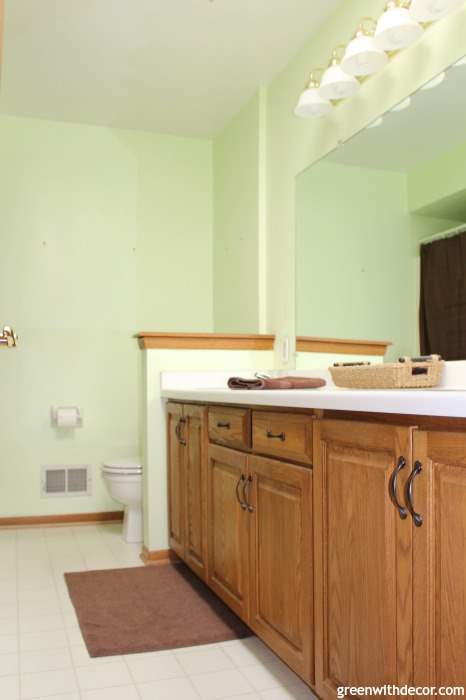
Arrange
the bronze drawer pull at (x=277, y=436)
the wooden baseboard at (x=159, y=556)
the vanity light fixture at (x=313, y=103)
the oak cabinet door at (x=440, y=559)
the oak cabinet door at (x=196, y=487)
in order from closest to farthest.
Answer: the oak cabinet door at (x=440, y=559), the bronze drawer pull at (x=277, y=436), the oak cabinet door at (x=196, y=487), the vanity light fixture at (x=313, y=103), the wooden baseboard at (x=159, y=556)

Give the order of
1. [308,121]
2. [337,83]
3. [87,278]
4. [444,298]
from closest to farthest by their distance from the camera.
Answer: [444,298] < [337,83] < [308,121] < [87,278]

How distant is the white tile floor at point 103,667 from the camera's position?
6.54 ft

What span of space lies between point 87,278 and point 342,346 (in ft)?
6.80

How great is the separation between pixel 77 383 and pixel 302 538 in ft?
9.10

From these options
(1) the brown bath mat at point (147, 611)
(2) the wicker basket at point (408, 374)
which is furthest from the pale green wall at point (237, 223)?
(2) the wicker basket at point (408, 374)

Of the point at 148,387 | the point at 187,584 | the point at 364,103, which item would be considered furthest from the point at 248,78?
the point at 187,584

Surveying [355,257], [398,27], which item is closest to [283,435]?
[355,257]

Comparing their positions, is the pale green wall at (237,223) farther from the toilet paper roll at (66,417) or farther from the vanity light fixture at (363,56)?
the vanity light fixture at (363,56)

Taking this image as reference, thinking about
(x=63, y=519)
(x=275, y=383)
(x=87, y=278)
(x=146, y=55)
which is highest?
(x=146, y=55)

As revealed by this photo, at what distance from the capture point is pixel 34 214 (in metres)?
4.30

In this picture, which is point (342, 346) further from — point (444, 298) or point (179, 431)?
point (179, 431)

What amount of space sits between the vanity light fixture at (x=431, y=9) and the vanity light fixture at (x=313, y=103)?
0.69 m

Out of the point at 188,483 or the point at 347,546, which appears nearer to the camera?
the point at 347,546

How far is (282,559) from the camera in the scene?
77.2 inches
